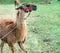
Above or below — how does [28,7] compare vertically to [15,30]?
above

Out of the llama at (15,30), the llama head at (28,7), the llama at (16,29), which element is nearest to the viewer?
the llama head at (28,7)

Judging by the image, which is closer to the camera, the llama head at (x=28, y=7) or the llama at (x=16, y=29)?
the llama head at (x=28, y=7)


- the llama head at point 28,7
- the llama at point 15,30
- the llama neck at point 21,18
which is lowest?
the llama at point 15,30

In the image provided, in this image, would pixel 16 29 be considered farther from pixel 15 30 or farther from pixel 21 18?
pixel 21 18

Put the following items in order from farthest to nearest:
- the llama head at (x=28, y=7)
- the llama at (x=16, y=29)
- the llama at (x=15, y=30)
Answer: the llama at (x=15, y=30), the llama at (x=16, y=29), the llama head at (x=28, y=7)

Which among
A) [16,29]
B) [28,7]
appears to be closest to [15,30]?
[16,29]

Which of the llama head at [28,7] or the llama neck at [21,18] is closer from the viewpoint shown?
the llama head at [28,7]

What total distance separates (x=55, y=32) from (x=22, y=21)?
12.7 feet

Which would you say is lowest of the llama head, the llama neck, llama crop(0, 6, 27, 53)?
llama crop(0, 6, 27, 53)

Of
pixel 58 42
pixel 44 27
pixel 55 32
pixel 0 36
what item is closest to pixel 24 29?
pixel 0 36

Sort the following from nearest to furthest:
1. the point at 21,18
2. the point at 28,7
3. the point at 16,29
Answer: the point at 28,7 → the point at 21,18 → the point at 16,29

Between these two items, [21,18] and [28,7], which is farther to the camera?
[21,18]

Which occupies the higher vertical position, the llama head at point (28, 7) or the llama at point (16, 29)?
the llama head at point (28, 7)

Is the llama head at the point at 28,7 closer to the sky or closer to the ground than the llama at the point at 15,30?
closer to the sky
